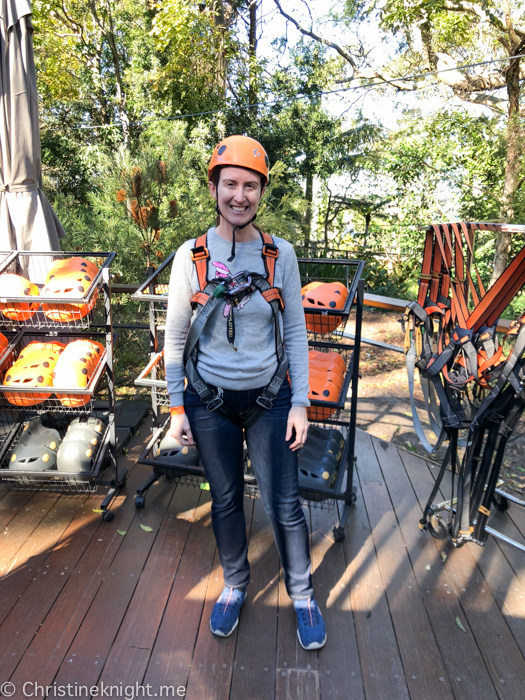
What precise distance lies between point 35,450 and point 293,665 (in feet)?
5.72

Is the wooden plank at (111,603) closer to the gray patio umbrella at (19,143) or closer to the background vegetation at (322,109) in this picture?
the gray patio umbrella at (19,143)

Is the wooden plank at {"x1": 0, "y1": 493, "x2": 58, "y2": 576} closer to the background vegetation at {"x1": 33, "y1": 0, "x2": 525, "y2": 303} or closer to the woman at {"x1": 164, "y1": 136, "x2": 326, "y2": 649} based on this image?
the woman at {"x1": 164, "y1": 136, "x2": 326, "y2": 649}

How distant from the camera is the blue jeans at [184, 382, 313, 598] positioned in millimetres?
1653

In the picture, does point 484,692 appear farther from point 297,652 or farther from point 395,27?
point 395,27

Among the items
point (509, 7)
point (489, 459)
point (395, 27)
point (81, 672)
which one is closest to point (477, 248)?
point (509, 7)

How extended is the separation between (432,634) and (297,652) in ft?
1.85

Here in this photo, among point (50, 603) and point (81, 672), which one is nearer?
point (81, 672)

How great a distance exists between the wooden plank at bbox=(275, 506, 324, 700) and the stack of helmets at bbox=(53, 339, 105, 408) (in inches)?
57.5

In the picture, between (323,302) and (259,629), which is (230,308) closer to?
(323,302)

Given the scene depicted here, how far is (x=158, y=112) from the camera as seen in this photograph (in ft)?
30.2

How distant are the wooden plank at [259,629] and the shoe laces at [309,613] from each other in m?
0.15

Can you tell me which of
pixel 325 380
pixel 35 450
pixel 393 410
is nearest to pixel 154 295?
pixel 325 380

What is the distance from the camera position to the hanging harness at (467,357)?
1.83 metres

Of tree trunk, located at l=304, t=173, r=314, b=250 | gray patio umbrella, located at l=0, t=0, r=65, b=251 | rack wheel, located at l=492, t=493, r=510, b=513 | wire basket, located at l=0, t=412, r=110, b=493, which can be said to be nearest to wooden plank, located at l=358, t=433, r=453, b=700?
rack wheel, located at l=492, t=493, r=510, b=513
